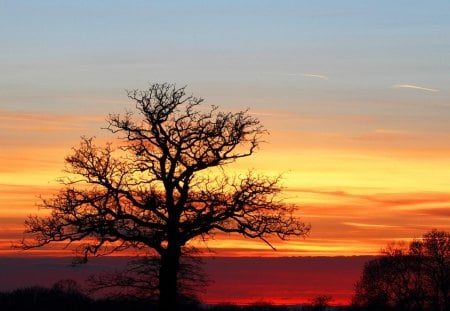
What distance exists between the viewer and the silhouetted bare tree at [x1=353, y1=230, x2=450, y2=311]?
97.7 m

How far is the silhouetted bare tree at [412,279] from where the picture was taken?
97.7 meters

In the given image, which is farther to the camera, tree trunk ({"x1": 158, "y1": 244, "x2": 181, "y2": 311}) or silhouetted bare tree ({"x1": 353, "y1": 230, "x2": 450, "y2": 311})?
silhouetted bare tree ({"x1": 353, "y1": 230, "x2": 450, "y2": 311})

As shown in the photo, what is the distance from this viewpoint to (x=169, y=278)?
39.0 metres

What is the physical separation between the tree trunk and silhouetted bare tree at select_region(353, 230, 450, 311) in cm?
6087

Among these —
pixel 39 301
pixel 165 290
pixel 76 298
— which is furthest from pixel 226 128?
pixel 39 301

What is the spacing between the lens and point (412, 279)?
10094cm

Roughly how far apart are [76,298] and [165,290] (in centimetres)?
2052

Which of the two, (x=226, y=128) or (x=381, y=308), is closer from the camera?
(x=226, y=128)

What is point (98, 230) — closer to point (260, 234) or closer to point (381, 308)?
point (260, 234)

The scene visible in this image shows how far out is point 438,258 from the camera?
10044 centimetres

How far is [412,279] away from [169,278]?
216 feet

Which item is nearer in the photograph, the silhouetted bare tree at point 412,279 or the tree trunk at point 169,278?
the tree trunk at point 169,278

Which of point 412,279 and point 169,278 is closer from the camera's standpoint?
point 169,278

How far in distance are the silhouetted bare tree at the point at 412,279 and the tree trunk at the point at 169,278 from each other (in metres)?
60.9
